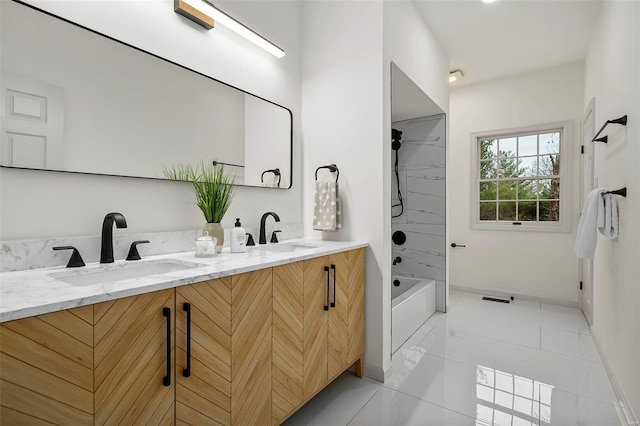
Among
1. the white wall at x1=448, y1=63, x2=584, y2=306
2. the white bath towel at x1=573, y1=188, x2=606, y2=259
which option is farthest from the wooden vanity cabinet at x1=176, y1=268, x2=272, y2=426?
the white wall at x1=448, y1=63, x2=584, y2=306

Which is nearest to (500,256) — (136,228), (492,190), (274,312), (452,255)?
(452,255)

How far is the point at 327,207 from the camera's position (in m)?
2.28

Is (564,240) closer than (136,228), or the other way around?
(136,228)

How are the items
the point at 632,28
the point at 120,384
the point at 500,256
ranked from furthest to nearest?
1. the point at 500,256
2. the point at 632,28
3. the point at 120,384

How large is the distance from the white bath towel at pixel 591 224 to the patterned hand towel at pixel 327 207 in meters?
1.68

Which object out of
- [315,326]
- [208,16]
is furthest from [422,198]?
[208,16]

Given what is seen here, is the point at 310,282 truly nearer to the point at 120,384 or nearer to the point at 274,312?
the point at 274,312

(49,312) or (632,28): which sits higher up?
(632,28)

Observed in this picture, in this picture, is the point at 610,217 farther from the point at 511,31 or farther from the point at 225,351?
the point at 225,351

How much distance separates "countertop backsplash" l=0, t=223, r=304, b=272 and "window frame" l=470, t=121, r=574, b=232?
12.6ft

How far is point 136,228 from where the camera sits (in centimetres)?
159

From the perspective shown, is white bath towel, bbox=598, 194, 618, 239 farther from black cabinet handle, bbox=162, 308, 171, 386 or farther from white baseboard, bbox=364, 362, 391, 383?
black cabinet handle, bbox=162, 308, 171, 386

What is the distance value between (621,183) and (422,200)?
183cm

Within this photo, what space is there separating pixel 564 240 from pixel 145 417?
14.8 ft
